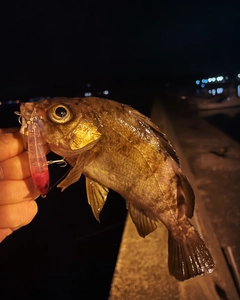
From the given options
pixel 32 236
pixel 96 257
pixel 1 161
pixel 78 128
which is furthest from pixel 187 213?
pixel 32 236

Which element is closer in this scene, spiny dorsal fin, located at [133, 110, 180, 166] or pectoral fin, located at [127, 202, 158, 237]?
spiny dorsal fin, located at [133, 110, 180, 166]

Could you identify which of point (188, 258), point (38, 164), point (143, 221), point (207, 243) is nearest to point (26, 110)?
point (38, 164)

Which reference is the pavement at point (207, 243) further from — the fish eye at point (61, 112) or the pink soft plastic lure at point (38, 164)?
the fish eye at point (61, 112)

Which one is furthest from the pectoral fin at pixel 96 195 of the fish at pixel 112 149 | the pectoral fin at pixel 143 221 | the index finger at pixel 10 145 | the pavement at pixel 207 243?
the pavement at pixel 207 243

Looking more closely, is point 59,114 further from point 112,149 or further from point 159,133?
point 159,133

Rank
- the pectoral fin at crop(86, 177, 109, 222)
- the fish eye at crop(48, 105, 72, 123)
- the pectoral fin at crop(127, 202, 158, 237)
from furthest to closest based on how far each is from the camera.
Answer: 1. the pectoral fin at crop(127, 202, 158, 237)
2. the pectoral fin at crop(86, 177, 109, 222)
3. the fish eye at crop(48, 105, 72, 123)

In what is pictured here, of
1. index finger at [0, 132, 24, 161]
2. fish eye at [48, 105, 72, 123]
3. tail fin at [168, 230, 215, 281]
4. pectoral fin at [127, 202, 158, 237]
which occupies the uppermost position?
fish eye at [48, 105, 72, 123]

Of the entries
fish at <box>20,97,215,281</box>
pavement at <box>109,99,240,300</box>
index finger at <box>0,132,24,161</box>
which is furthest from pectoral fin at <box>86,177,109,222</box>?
pavement at <box>109,99,240,300</box>

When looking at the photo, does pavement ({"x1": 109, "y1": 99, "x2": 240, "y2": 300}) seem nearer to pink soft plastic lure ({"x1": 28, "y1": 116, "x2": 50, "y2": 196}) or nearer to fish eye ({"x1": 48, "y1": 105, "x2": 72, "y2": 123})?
pink soft plastic lure ({"x1": 28, "y1": 116, "x2": 50, "y2": 196})
